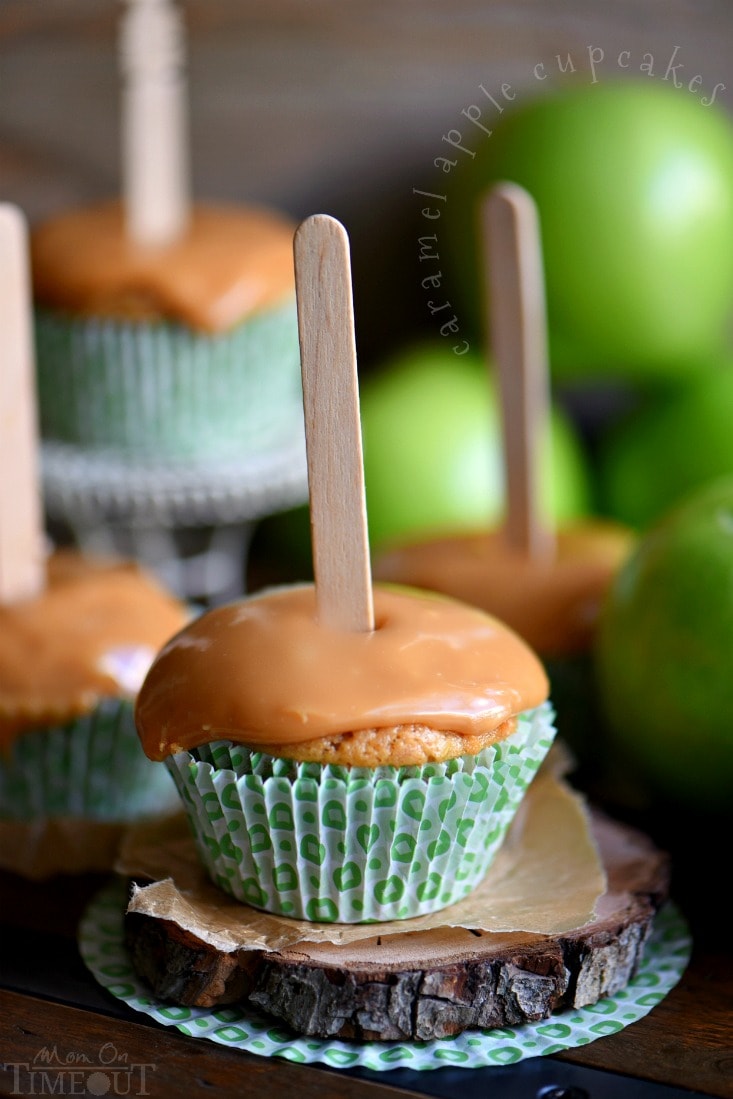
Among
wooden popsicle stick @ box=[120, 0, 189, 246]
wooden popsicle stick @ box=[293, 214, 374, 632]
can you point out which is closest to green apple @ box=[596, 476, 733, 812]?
wooden popsicle stick @ box=[293, 214, 374, 632]

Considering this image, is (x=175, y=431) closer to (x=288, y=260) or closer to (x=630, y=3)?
(x=288, y=260)

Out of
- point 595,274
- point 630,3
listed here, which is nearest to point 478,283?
point 595,274

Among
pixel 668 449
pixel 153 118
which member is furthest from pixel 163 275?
pixel 668 449

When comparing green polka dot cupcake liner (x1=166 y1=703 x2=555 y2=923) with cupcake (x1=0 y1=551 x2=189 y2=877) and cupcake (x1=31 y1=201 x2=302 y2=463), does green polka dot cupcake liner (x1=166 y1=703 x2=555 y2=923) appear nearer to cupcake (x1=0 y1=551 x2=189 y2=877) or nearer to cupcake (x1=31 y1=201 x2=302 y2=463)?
cupcake (x1=0 y1=551 x2=189 y2=877)

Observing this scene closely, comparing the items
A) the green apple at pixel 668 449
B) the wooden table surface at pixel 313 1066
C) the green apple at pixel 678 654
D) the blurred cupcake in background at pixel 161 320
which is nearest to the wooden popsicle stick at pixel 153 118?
the blurred cupcake in background at pixel 161 320

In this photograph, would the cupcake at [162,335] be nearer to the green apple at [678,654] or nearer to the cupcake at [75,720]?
the cupcake at [75,720]

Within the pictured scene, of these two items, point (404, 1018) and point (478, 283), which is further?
point (478, 283)

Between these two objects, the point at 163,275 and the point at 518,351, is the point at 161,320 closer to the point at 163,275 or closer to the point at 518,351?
the point at 163,275
